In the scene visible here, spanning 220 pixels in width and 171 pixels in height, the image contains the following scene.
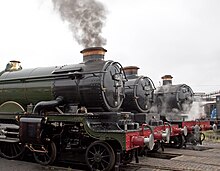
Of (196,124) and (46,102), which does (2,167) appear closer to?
(46,102)

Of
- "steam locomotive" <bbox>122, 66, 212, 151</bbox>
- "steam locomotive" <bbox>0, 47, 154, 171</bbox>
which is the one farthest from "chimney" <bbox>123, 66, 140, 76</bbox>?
"steam locomotive" <bbox>0, 47, 154, 171</bbox>

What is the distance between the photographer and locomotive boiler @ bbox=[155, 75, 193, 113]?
40.2ft

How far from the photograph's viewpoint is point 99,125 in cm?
707

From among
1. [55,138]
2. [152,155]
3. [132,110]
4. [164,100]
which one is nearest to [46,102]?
[55,138]

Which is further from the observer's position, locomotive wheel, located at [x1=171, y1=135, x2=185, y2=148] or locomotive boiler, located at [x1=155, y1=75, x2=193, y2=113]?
locomotive boiler, located at [x1=155, y1=75, x2=193, y2=113]

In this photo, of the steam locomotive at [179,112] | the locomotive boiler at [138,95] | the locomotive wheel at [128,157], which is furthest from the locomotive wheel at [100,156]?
the steam locomotive at [179,112]

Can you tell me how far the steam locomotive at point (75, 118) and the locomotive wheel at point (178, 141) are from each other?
3327 mm

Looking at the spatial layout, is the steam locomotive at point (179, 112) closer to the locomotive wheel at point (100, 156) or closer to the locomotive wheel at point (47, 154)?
the locomotive wheel at point (100, 156)

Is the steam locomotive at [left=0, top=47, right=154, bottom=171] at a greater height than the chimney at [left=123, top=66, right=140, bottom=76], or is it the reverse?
the chimney at [left=123, top=66, right=140, bottom=76]

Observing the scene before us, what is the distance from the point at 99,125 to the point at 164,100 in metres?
6.15

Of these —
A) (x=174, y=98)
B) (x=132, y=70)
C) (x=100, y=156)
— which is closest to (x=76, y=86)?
(x=100, y=156)

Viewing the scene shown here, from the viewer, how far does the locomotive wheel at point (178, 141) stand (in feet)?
38.0

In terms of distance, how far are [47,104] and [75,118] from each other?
41.8 inches

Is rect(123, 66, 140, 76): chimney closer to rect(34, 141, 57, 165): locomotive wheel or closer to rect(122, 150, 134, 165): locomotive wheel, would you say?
rect(122, 150, 134, 165): locomotive wheel
